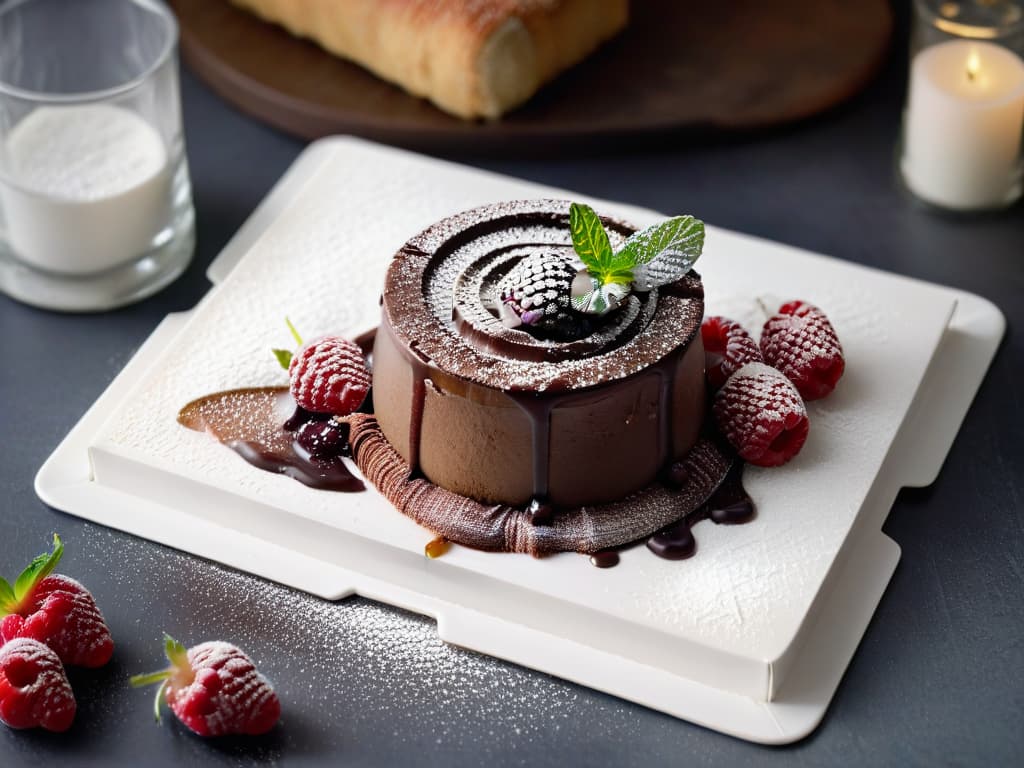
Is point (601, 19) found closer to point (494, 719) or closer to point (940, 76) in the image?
point (940, 76)

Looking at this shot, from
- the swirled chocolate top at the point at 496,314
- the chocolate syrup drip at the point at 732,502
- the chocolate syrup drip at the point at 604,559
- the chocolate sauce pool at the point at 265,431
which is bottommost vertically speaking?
the chocolate sauce pool at the point at 265,431

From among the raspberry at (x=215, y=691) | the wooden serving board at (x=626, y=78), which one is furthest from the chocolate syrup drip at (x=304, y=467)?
the wooden serving board at (x=626, y=78)

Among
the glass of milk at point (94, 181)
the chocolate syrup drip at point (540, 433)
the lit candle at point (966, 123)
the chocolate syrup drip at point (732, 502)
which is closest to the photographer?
the chocolate syrup drip at point (540, 433)

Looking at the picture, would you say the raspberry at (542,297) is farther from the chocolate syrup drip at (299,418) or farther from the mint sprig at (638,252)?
the chocolate syrup drip at (299,418)

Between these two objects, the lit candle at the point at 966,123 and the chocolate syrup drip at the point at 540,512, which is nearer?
the chocolate syrup drip at the point at 540,512

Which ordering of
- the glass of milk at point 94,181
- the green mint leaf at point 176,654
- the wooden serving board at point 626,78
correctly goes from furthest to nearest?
the wooden serving board at point 626,78 → the glass of milk at point 94,181 → the green mint leaf at point 176,654

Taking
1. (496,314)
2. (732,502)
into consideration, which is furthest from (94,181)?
(732,502)

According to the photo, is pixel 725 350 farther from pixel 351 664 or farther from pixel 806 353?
pixel 351 664

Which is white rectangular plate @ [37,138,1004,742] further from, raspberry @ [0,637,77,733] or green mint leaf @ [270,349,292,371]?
raspberry @ [0,637,77,733]

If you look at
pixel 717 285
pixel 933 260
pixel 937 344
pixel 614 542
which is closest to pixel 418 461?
pixel 614 542
